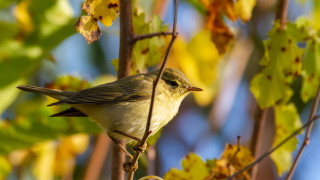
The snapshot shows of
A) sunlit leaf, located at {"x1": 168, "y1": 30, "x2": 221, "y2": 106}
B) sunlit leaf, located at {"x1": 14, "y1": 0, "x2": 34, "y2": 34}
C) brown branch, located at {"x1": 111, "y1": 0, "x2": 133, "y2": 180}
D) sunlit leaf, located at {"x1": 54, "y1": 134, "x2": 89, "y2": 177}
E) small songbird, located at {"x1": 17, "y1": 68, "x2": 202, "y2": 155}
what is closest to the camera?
brown branch, located at {"x1": 111, "y1": 0, "x2": 133, "y2": 180}

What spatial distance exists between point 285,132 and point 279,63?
422 mm

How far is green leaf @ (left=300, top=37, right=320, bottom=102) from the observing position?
7.85 ft

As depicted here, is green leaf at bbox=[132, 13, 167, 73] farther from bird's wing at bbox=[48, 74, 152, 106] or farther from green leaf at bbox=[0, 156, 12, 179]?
green leaf at bbox=[0, 156, 12, 179]

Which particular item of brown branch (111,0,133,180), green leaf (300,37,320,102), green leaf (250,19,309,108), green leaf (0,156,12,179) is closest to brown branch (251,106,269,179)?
green leaf (250,19,309,108)

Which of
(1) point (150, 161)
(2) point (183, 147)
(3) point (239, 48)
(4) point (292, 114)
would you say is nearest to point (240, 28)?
(3) point (239, 48)

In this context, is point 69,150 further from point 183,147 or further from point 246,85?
point 246,85

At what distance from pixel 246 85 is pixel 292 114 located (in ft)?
6.33

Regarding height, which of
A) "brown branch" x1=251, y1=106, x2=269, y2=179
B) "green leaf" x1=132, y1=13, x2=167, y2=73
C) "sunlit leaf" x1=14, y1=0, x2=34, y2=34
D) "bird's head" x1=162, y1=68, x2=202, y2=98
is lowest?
"brown branch" x1=251, y1=106, x2=269, y2=179

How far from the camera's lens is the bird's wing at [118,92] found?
252 centimetres

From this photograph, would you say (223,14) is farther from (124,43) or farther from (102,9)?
(102,9)

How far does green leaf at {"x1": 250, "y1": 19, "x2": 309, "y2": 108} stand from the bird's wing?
598 mm

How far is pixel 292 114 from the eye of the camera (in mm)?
2598

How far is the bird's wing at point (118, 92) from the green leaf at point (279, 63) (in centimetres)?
60

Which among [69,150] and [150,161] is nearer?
[150,161]
